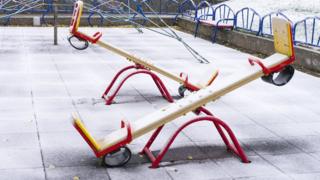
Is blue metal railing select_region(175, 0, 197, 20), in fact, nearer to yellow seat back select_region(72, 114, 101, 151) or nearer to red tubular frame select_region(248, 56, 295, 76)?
red tubular frame select_region(248, 56, 295, 76)

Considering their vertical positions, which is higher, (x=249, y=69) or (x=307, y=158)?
(x=249, y=69)

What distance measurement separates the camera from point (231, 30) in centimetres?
1570

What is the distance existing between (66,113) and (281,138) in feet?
9.48

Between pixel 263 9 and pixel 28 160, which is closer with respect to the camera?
pixel 28 160

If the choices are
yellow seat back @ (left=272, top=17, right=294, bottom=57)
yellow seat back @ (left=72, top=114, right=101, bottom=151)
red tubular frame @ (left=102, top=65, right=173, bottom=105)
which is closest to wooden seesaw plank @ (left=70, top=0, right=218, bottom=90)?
red tubular frame @ (left=102, top=65, right=173, bottom=105)

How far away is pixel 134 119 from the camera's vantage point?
295 inches

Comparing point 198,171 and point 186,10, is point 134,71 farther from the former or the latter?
point 186,10

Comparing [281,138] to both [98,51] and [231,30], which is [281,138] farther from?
[231,30]

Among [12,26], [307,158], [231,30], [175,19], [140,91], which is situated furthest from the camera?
[175,19]

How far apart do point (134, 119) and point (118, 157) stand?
176cm

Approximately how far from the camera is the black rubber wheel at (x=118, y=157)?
18.7 ft

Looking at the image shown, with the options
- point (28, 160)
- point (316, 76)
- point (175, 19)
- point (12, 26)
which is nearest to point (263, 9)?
point (175, 19)

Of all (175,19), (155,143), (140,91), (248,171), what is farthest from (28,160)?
(175,19)

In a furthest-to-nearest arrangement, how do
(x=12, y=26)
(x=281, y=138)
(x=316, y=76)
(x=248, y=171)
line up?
(x=12, y=26)
(x=316, y=76)
(x=281, y=138)
(x=248, y=171)
